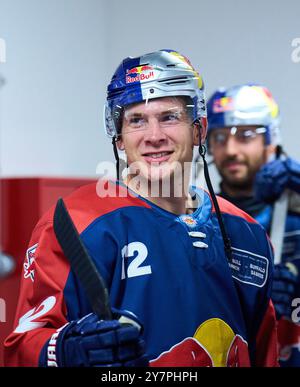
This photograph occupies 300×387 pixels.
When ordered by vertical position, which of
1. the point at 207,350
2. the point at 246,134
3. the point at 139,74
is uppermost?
the point at 139,74

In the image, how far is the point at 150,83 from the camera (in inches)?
43.3

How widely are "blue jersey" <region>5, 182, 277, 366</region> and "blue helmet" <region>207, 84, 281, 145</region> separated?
0.66 m

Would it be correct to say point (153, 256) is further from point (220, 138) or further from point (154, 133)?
point (220, 138)

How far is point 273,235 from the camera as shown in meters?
1.73

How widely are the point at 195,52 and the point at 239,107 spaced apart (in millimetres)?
340

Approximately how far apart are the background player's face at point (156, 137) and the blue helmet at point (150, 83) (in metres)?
0.01

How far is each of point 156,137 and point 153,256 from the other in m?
0.19

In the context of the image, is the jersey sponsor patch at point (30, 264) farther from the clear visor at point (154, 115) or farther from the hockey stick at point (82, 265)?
the clear visor at point (154, 115)

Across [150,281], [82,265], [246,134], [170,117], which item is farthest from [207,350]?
[246,134]

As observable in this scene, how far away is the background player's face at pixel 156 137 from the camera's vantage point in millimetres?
1104

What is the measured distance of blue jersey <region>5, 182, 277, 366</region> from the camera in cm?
102

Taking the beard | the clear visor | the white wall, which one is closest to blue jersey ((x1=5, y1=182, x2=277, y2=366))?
the clear visor

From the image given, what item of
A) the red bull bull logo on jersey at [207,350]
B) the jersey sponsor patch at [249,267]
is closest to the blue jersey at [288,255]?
the jersey sponsor patch at [249,267]

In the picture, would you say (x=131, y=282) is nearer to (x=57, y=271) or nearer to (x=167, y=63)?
(x=57, y=271)
